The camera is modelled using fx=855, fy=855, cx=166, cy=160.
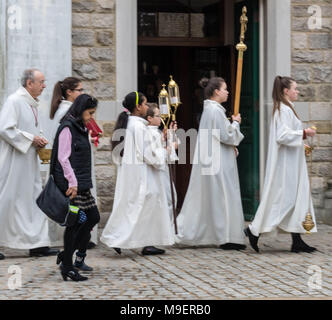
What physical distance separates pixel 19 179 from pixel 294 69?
4.24 meters

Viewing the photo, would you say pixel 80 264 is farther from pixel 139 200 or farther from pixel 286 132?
pixel 286 132

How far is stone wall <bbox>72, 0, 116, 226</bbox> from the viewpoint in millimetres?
10664

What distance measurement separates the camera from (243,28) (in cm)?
933

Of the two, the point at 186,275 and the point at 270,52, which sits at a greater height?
the point at 270,52

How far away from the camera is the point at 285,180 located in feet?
29.0

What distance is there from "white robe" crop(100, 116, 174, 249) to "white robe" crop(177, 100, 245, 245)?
2.11 ft

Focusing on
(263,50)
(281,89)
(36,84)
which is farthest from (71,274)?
(263,50)

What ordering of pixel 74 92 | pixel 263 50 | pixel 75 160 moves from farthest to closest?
1. pixel 263 50
2. pixel 74 92
3. pixel 75 160

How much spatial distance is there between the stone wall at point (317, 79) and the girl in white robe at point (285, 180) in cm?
230

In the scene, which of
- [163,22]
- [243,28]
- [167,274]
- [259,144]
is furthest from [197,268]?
[163,22]

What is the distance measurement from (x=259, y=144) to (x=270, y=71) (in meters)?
0.99

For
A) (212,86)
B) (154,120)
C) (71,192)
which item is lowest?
(71,192)

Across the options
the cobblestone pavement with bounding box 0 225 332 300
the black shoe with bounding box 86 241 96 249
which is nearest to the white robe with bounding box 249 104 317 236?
the cobblestone pavement with bounding box 0 225 332 300

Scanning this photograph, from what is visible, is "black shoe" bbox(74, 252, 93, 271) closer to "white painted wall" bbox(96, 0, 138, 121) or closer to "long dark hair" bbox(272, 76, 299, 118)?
"long dark hair" bbox(272, 76, 299, 118)
